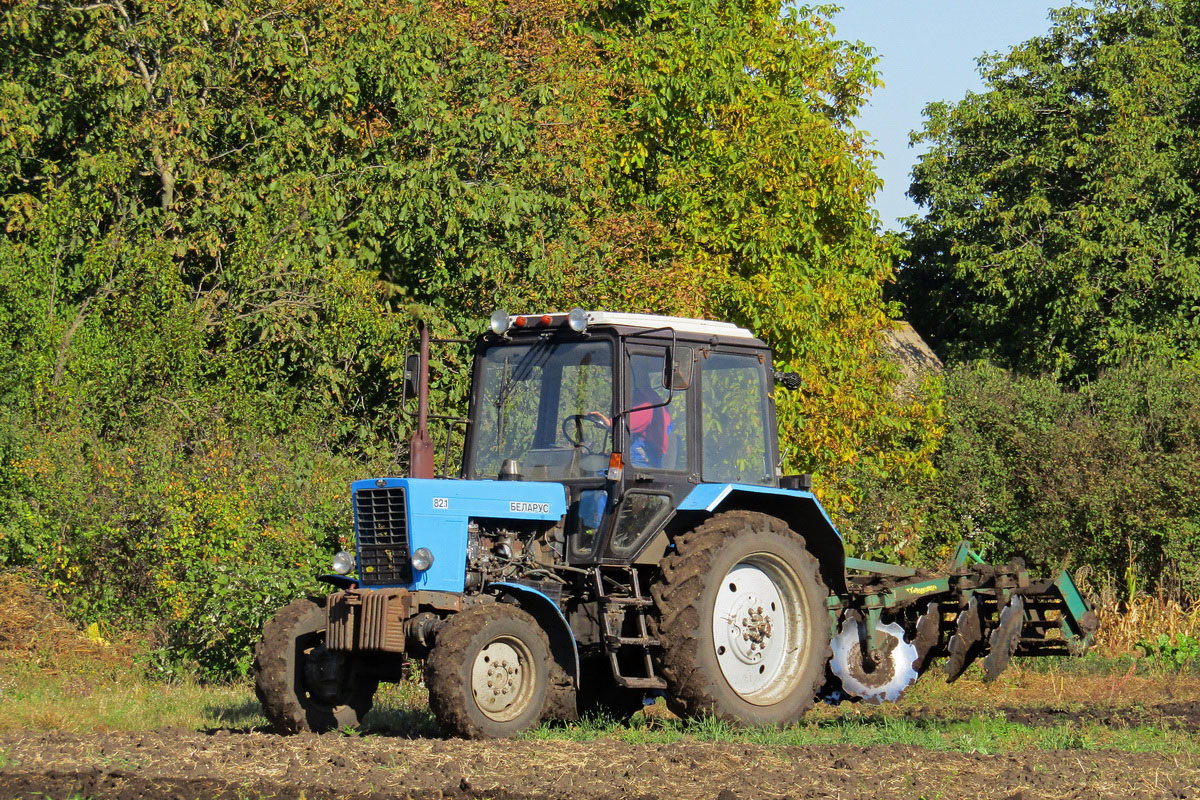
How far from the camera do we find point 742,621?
949 centimetres

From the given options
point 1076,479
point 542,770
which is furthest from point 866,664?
point 1076,479

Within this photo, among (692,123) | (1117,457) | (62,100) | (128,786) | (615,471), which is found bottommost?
(128,786)

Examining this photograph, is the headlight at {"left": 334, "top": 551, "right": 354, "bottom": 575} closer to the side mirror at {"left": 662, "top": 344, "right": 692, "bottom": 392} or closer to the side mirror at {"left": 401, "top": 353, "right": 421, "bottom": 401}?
the side mirror at {"left": 401, "top": 353, "right": 421, "bottom": 401}

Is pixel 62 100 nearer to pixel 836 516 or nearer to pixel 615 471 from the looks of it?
pixel 615 471

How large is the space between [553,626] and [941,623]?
341 cm

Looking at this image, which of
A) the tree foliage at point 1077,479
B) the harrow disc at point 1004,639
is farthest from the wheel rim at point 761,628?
the tree foliage at point 1077,479

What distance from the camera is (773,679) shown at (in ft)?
31.8

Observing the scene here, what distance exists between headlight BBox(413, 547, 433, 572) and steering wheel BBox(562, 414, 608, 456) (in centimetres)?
124

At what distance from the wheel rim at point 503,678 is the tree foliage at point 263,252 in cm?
456

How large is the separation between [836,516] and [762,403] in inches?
409

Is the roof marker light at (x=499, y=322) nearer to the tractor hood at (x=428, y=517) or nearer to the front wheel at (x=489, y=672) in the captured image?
the tractor hood at (x=428, y=517)

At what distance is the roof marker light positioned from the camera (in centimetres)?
950

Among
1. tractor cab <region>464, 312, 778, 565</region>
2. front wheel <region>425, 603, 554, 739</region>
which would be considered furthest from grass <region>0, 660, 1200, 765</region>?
tractor cab <region>464, 312, 778, 565</region>

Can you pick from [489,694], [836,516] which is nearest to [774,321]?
[836,516]
